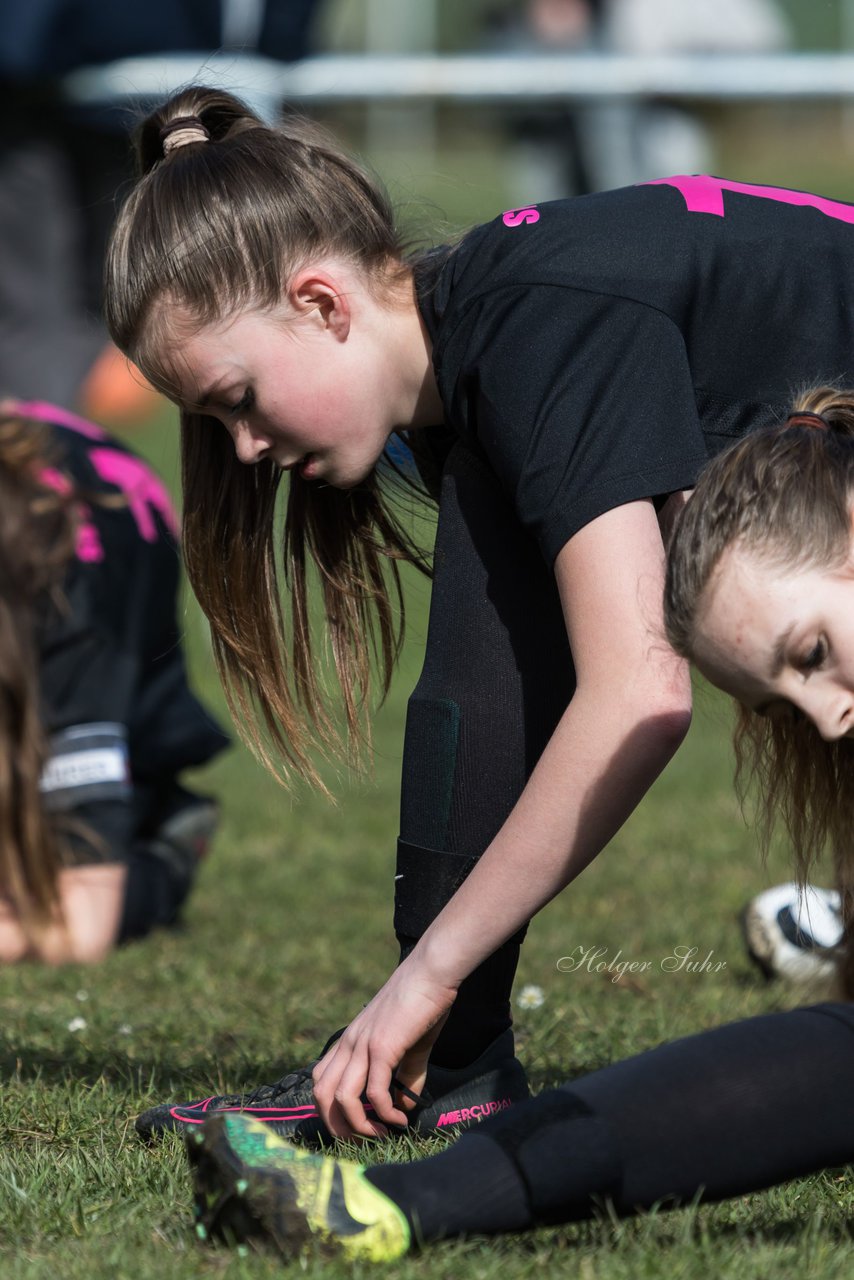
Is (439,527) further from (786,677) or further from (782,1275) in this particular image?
(782,1275)

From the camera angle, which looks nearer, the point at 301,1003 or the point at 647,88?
the point at 301,1003

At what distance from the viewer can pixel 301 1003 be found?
3479 millimetres

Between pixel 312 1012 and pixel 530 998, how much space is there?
42 centimetres

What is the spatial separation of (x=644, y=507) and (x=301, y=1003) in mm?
1653

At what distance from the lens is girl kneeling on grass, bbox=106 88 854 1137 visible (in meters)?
2.19

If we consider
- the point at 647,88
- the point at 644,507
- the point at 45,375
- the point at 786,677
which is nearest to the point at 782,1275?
the point at 786,677

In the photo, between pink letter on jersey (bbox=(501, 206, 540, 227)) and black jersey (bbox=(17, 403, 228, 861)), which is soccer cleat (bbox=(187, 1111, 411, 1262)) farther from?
black jersey (bbox=(17, 403, 228, 861))

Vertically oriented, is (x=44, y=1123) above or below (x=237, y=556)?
below

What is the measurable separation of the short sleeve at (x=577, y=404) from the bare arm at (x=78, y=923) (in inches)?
82.6

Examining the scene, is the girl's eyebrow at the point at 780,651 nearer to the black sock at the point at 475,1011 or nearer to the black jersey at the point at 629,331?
the black jersey at the point at 629,331

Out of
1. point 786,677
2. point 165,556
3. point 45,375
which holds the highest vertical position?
point 786,677

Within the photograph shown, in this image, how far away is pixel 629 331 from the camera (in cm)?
228

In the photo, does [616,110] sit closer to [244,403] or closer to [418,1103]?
[244,403]

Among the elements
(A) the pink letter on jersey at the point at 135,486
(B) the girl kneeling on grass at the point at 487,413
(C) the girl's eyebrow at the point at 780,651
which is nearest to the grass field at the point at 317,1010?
(B) the girl kneeling on grass at the point at 487,413
